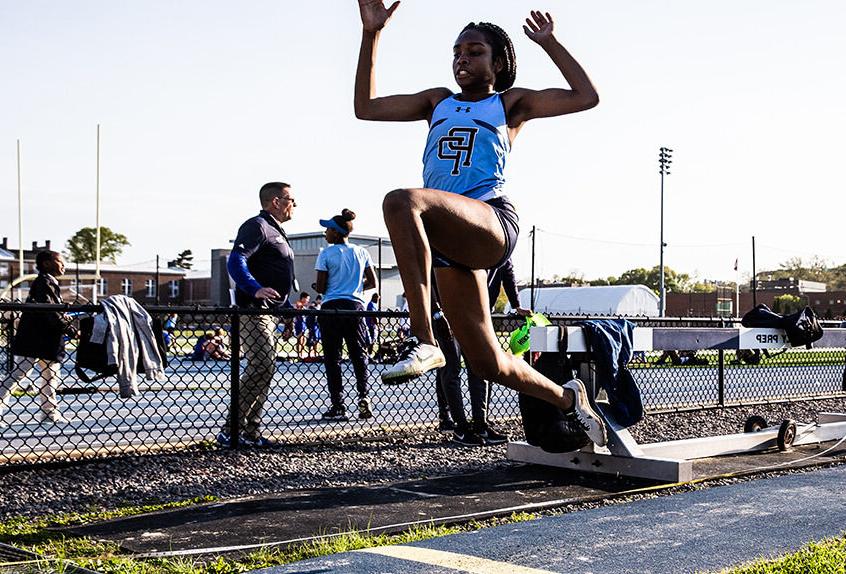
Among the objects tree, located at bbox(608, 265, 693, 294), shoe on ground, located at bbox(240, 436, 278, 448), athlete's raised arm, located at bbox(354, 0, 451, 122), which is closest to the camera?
athlete's raised arm, located at bbox(354, 0, 451, 122)

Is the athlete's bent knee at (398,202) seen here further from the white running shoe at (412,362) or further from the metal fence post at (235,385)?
the metal fence post at (235,385)

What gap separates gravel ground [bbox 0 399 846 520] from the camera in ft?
18.0

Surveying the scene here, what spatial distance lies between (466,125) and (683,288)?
10511 cm

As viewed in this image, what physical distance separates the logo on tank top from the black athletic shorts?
8.3 inches

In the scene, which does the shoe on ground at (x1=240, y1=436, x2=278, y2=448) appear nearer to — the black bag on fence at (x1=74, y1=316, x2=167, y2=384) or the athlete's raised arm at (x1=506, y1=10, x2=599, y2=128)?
the black bag on fence at (x1=74, y1=316, x2=167, y2=384)

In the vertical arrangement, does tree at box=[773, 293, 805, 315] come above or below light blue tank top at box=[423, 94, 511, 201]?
below

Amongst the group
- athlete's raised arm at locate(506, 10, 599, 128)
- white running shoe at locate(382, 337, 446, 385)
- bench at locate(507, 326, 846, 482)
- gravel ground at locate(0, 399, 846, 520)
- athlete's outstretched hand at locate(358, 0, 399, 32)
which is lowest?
gravel ground at locate(0, 399, 846, 520)

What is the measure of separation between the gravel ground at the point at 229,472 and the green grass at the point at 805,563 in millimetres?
2951

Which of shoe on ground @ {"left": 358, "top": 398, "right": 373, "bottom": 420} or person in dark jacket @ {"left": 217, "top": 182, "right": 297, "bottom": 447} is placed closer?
person in dark jacket @ {"left": 217, "top": 182, "right": 297, "bottom": 447}

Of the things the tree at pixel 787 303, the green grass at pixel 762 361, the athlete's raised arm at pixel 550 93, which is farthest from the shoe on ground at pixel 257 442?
the tree at pixel 787 303

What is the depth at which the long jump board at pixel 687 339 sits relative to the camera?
6055 mm

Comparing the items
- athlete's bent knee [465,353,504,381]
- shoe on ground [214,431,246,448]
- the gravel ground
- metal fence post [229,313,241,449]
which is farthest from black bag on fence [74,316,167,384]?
athlete's bent knee [465,353,504,381]

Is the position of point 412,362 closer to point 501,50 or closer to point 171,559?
point 171,559

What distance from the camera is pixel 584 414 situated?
17.6ft
